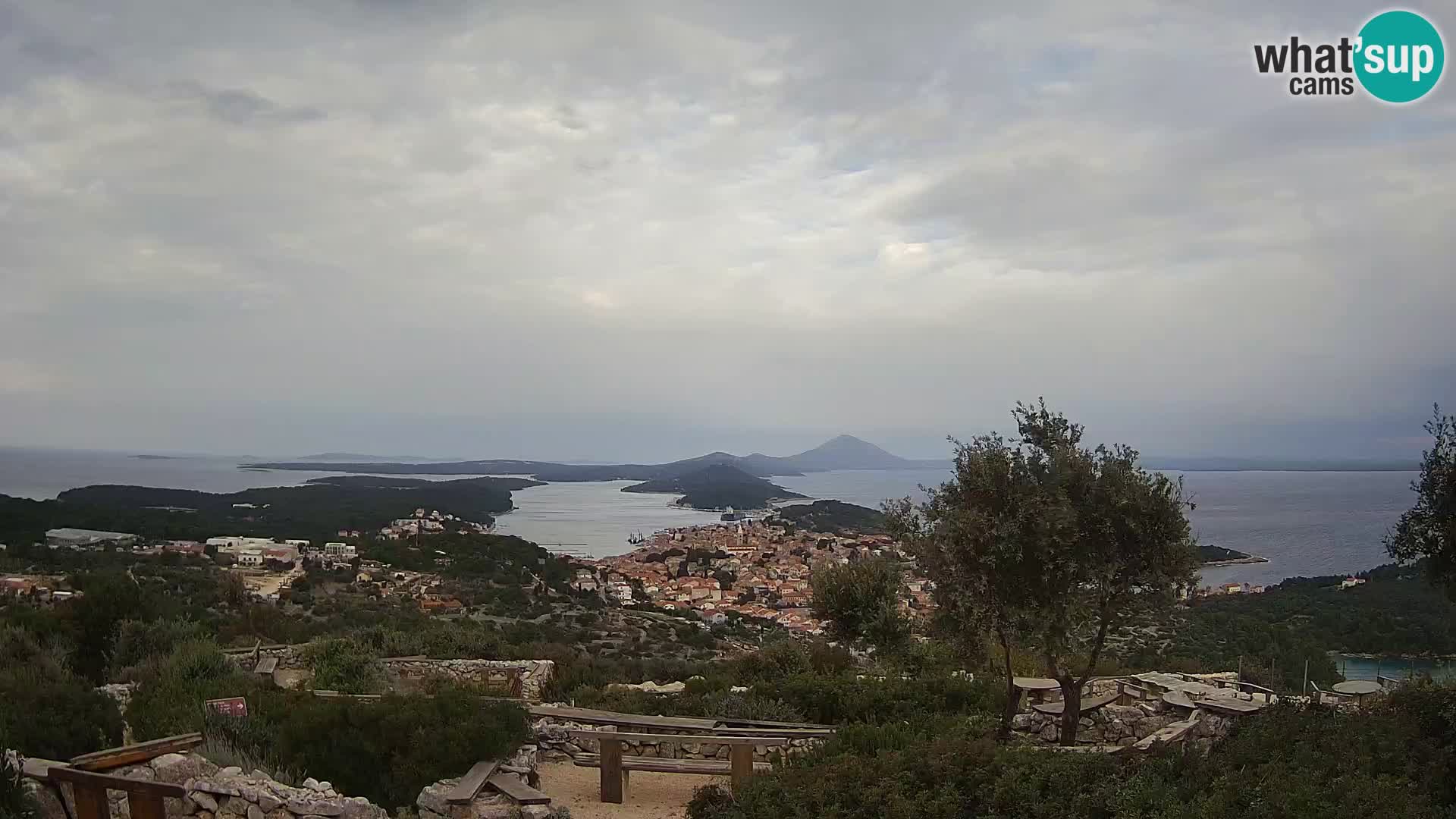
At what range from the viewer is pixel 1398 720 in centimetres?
634

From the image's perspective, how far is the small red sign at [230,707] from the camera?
7.56 metres

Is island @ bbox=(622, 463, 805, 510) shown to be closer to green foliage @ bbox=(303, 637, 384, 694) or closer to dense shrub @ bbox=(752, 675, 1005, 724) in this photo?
green foliage @ bbox=(303, 637, 384, 694)

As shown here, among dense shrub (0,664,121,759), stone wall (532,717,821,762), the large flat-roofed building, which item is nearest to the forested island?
the large flat-roofed building

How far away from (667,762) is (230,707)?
403 centimetres

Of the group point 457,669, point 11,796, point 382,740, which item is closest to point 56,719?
point 11,796

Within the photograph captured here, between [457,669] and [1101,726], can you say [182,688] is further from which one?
[1101,726]

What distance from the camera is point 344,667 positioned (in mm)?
11844

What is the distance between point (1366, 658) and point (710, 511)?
87220mm

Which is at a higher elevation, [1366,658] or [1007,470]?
[1007,470]

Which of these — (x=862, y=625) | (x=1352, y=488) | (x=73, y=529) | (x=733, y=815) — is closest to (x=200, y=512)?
(x=73, y=529)

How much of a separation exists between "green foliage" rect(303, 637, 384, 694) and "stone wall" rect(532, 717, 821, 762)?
310cm

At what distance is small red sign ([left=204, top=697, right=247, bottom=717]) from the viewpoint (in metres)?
7.56

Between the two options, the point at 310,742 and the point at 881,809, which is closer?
the point at 881,809

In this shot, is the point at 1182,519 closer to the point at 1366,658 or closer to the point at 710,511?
the point at 1366,658
